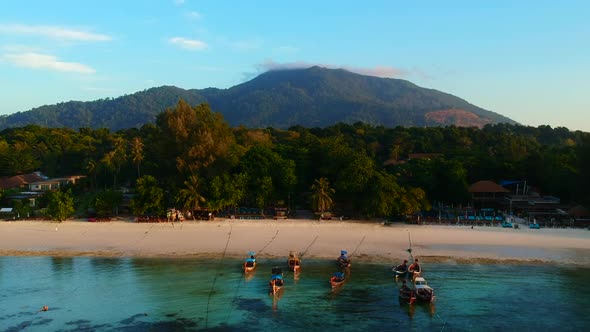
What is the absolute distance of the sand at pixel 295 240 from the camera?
34.0 metres

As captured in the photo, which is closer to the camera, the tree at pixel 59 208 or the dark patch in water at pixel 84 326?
the dark patch in water at pixel 84 326

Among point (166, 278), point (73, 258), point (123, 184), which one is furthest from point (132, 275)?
point (123, 184)

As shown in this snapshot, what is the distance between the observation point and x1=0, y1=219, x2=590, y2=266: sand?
34.0 m

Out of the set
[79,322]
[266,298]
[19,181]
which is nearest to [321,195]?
[266,298]

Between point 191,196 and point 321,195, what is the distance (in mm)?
11490

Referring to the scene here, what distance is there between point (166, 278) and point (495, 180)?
131 feet

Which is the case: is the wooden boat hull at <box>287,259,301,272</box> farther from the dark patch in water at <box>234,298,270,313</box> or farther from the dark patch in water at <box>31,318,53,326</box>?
the dark patch in water at <box>31,318,53,326</box>

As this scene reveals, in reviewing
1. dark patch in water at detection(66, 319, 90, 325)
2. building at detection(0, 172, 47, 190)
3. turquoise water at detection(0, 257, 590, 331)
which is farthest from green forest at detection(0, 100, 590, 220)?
dark patch in water at detection(66, 319, 90, 325)

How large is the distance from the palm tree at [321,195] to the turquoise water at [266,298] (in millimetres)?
11523

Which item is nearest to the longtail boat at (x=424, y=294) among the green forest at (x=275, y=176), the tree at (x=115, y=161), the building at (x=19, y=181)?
the green forest at (x=275, y=176)

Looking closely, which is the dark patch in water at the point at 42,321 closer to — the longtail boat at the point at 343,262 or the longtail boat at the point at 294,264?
the longtail boat at the point at 294,264

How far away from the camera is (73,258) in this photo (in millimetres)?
33375

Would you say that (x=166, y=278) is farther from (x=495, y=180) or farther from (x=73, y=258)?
(x=495, y=180)

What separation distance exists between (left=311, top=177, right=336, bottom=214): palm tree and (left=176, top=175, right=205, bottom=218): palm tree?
32.6ft
